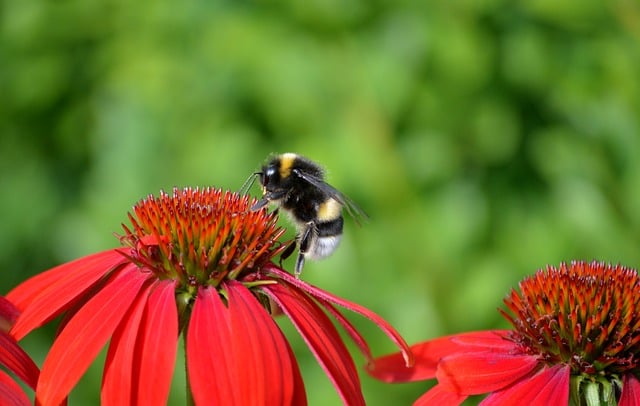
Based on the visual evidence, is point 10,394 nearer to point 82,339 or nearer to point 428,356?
point 82,339

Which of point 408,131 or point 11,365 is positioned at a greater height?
point 408,131

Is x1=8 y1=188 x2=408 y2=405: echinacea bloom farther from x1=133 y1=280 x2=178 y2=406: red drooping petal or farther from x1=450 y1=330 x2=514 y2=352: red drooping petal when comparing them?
x1=450 y1=330 x2=514 y2=352: red drooping petal

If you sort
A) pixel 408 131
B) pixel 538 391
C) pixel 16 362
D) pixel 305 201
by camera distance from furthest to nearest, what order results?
1. pixel 408 131
2. pixel 305 201
3. pixel 538 391
4. pixel 16 362

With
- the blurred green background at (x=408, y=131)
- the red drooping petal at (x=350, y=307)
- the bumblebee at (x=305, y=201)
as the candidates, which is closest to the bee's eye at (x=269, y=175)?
the bumblebee at (x=305, y=201)

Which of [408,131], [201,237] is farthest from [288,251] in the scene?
[408,131]

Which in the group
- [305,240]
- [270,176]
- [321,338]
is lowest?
[321,338]

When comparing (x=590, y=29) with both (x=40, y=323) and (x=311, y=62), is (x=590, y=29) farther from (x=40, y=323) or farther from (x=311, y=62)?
(x=40, y=323)

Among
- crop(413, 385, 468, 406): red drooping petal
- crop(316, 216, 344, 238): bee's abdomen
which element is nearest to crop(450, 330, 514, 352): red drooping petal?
crop(413, 385, 468, 406): red drooping petal
